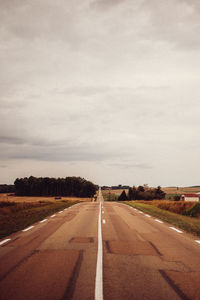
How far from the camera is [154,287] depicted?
4398 millimetres

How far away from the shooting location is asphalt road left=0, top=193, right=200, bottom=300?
164 inches

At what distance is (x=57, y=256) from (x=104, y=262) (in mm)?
1492

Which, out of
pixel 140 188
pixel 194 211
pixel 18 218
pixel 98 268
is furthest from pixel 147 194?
pixel 98 268

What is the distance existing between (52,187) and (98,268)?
135m

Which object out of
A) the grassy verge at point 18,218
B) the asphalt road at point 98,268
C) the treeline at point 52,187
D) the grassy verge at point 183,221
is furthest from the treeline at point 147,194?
the asphalt road at point 98,268

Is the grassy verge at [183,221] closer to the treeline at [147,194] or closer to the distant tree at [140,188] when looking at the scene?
the treeline at [147,194]

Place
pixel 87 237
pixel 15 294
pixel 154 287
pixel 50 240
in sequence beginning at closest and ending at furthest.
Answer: pixel 15 294 < pixel 154 287 < pixel 50 240 < pixel 87 237

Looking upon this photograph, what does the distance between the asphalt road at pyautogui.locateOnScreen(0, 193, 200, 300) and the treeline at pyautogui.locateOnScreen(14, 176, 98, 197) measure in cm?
12315

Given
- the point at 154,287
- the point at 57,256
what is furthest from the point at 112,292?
the point at 57,256

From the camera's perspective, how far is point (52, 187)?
135 m

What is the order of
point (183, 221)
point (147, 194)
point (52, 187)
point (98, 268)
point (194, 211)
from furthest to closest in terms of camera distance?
point (52, 187) < point (147, 194) < point (194, 211) < point (183, 221) < point (98, 268)

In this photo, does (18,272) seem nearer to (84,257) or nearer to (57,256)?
(57,256)

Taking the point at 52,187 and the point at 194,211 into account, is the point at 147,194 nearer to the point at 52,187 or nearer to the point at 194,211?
Result: the point at 52,187

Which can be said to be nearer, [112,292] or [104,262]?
[112,292]
